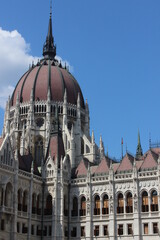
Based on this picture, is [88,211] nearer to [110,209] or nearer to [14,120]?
[110,209]

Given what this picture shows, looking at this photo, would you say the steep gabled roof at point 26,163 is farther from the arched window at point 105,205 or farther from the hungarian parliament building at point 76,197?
the arched window at point 105,205

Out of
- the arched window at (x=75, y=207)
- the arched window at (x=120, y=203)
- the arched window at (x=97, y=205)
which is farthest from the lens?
the arched window at (x=75, y=207)

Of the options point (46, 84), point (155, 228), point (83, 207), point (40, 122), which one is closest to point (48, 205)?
point (83, 207)

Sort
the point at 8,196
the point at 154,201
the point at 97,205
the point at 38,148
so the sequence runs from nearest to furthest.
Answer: the point at 8,196 < the point at 154,201 < the point at 97,205 < the point at 38,148

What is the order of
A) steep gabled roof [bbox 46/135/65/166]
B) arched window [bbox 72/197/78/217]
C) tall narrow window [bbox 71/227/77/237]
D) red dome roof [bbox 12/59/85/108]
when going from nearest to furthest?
1. tall narrow window [bbox 71/227/77/237]
2. arched window [bbox 72/197/78/217]
3. steep gabled roof [bbox 46/135/65/166]
4. red dome roof [bbox 12/59/85/108]

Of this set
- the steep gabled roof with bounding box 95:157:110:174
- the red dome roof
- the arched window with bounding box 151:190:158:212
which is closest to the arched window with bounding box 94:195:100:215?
the steep gabled roof with bounding box 95:157:110:174

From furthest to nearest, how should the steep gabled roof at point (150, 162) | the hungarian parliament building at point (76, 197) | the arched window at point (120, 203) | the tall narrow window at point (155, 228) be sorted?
1. the steep gabled roof at point (150, 162)
2. the arched window at point (120, 203)
3. the hungarian parliament building at point (76, 197)
4. the tall narrow window at point (155, 228)

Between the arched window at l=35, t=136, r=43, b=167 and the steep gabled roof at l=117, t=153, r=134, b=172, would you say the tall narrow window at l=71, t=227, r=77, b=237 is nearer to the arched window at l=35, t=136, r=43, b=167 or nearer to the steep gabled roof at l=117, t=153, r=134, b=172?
the steep gabled roof at l=117, t=153, r=134, b=172

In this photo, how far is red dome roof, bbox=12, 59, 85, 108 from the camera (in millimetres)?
89500

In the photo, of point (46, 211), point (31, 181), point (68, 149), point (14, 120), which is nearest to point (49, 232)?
point (46, 211)

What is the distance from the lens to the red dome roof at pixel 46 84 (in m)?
89.5

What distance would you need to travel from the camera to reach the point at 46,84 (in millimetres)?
89875

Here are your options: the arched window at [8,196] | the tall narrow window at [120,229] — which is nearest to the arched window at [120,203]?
the tall narrow window at [120,229]

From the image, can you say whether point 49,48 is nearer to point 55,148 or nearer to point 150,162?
point 55,148
